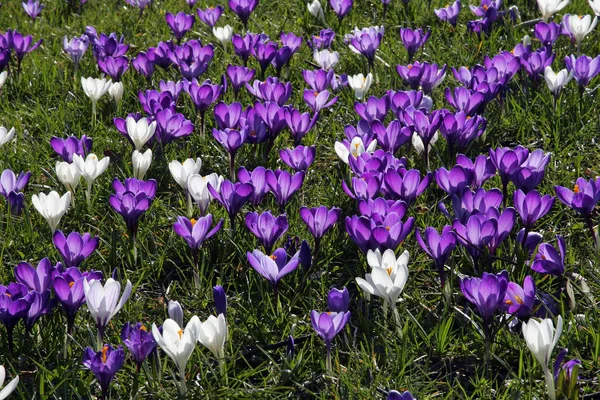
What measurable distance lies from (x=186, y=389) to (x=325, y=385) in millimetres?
393

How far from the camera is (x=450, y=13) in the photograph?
14.4ft

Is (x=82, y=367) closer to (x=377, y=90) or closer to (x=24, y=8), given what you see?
(x=377, y=90)

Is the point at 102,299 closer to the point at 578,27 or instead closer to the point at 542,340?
the point at 542,340

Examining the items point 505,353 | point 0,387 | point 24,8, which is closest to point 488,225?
point 505,353

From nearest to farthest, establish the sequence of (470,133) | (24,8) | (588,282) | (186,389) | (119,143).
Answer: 1. (186,389)
2. (588,282)
3. (470,133)
4. (119,143)
5. (24,8)

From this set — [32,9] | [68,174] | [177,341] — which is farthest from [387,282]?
[32,9]

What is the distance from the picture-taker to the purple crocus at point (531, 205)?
2.51 m

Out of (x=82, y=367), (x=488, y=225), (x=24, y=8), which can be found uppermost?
(x=488, y=225)

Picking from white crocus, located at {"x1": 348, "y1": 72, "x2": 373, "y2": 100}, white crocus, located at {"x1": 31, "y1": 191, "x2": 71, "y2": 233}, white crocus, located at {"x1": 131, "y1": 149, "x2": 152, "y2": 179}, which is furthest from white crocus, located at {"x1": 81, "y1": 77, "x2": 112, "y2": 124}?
white crocus, located at {"x1": 348, "y1": 72, "x2": 373, "y2": 100}

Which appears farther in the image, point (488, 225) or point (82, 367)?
point (488, 225)

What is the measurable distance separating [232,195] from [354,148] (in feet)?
1.95

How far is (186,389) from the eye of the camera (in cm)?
211

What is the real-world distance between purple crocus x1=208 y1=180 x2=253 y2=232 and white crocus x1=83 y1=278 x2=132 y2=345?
600 millimetres

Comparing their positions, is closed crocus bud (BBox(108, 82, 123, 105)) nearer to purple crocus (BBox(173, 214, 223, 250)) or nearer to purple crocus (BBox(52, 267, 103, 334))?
purple crocus (BBox(173, 214, 223, 250))
